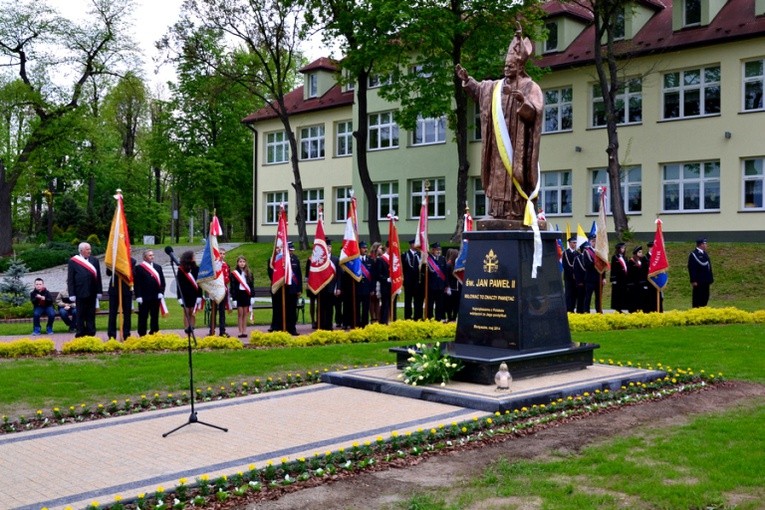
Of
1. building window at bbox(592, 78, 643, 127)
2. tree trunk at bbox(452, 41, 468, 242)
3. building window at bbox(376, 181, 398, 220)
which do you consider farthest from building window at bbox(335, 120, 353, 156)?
building window at bbox(592, 78, 643, 127)

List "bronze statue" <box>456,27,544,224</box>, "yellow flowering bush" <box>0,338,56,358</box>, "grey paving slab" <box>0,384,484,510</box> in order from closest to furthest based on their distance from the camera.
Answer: "grey paving slab" <box>0,384,484,510</box> → "bronze statue" <box>456,27,544,224</box> → "yellow flowering bush" <box>0,338,56,358</box>

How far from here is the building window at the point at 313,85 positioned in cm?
4816

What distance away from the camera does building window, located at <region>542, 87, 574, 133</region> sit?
119 feet

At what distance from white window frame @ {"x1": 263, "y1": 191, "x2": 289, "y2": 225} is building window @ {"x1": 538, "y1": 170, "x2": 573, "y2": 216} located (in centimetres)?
1799

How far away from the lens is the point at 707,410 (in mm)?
9047

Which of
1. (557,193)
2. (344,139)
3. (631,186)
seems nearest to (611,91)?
(631,186)

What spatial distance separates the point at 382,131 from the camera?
142ft

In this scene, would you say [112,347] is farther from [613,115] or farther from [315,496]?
[613,115]

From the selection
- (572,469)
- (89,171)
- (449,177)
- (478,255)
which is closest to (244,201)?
(89,171)

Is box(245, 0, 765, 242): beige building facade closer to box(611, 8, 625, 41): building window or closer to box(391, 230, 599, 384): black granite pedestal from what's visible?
box(611, 8, 625, 41): building window

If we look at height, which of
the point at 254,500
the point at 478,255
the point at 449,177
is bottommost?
the point at 254,500

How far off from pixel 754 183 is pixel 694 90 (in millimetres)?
4431

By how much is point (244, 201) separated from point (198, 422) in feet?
174

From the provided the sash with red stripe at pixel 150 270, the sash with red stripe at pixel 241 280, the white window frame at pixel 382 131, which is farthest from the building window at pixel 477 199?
the sash with red stripe at pixel 150 270
